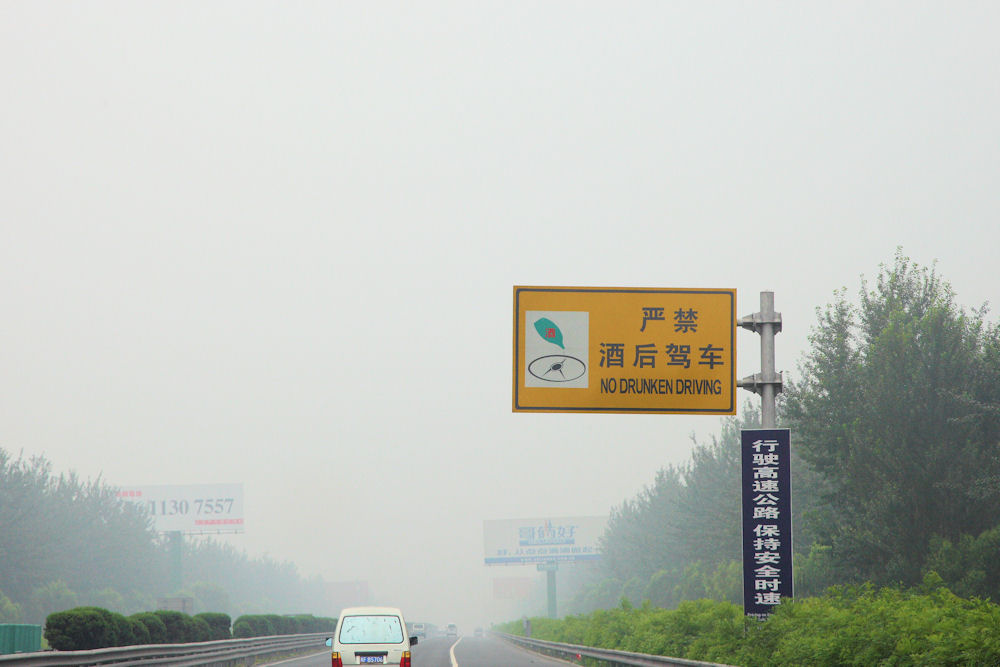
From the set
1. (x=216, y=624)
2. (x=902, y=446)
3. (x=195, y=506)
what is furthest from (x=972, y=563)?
(x=195, y=506)

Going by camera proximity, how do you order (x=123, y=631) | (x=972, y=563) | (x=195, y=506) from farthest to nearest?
(x=195, y=506) → (x=972, y=563) → (x=123, y=631)

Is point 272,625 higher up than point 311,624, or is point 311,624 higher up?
point 272,625

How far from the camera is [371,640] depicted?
2020cm

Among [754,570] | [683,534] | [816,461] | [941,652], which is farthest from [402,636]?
[683,534]

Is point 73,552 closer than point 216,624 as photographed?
No

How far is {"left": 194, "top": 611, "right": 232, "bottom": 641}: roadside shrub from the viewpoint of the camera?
36.9 meters

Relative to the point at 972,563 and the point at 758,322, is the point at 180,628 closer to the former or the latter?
the point at 758,322

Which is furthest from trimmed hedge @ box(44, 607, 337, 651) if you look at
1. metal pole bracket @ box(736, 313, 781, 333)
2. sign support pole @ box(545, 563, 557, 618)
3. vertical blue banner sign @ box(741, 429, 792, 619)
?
sign support pole @ box(545, 563, 557, 618)

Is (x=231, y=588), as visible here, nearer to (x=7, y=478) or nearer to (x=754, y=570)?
(x=7, y=478)

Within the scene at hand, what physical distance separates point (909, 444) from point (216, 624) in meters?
27.8

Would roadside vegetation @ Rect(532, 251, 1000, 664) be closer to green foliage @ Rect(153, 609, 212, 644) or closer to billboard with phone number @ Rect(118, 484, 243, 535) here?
green foliage @ Rect(153, 609, 212, 644)

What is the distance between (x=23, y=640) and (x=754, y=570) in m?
23.9

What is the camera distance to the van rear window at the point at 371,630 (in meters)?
20.2

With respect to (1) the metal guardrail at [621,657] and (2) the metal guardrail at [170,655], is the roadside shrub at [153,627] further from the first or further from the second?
(1) the metal guardrail at [621,657]
